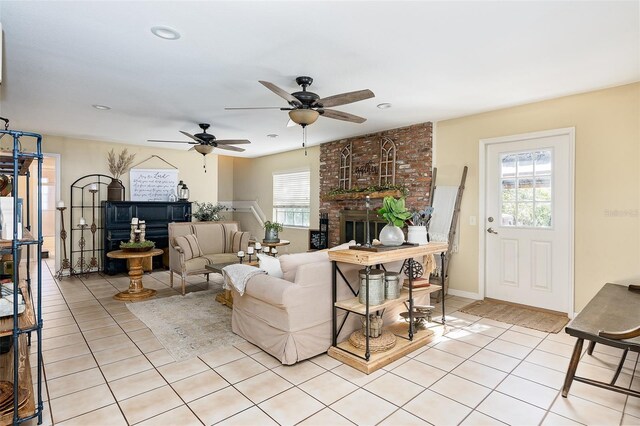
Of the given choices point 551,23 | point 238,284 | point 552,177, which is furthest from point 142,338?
point 552,177

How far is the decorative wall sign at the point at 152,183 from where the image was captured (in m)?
7.19

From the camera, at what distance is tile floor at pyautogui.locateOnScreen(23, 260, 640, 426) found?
2160mm

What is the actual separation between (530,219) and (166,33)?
4.37 m

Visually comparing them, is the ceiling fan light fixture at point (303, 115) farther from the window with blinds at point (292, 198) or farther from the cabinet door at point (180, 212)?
the cabinet door at point (180, 212)

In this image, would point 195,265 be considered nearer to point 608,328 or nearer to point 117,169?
point 117,169

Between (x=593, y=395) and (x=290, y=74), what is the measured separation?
350 cm

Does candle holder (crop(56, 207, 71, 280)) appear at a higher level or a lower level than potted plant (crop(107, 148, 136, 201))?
lower

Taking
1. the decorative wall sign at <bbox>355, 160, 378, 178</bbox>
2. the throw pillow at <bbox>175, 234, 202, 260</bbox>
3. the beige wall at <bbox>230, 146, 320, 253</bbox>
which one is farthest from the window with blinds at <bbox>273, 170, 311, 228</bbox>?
the throw pillow at <bbox>175, 234, 202, 260</bbox>

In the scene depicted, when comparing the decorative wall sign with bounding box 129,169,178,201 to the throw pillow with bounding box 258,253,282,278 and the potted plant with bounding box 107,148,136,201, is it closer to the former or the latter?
the potted plant with bounding box 107,148,136,201

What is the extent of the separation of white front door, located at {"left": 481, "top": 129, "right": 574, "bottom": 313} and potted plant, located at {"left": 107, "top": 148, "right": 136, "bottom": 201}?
632cm

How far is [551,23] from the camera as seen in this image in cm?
245

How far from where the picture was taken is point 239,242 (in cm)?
588

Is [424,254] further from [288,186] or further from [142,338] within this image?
[288,186]

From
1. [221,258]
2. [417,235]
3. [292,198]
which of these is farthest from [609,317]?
[292,198]
